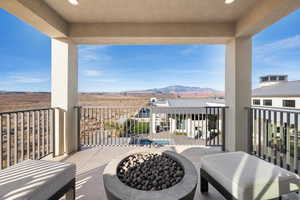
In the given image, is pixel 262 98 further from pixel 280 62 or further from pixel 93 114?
pixel 280 62

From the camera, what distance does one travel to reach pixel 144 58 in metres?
9.11

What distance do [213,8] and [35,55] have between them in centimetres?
494

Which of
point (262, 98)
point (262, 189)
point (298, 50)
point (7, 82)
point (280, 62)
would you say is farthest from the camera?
point (280, 62)

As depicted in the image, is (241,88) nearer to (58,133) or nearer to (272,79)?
(58,133)

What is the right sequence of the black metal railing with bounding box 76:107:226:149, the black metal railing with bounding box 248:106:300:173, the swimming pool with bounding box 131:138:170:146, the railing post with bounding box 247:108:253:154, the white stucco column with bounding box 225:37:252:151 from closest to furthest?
the black metal railing with bounding box 248:106:300:173 < the railing post with bounding box 247:108:253:154 < the white stucco column with bounding box 225:37:252:151 < the black metal railing with bounding box 76:107:226:149 < the swimming pool with bounding box 131:138:170:146

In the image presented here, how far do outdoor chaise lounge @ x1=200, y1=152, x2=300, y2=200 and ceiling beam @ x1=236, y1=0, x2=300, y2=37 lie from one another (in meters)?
2.13

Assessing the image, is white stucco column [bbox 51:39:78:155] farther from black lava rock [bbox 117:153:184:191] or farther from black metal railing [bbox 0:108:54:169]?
black lava rock [bbox 117:153:184:191]

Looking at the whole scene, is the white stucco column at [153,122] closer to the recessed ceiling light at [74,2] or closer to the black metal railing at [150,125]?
the black metal railing at [150,125]

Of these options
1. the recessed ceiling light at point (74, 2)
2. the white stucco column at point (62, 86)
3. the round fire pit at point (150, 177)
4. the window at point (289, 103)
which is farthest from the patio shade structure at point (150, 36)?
the round fire pit at point (150, 177)

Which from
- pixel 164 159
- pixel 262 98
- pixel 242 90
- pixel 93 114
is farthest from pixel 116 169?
pixel 262 98

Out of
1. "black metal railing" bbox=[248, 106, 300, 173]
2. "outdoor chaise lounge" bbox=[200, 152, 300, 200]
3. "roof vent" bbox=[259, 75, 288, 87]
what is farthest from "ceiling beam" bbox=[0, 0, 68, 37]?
"roof vent" bbox=[259, 75, 288, 87]

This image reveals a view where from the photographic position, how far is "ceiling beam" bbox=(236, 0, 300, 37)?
80.1 inches

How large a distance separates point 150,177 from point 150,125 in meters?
2.46

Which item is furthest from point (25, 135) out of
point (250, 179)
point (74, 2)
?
point (250, 179)
